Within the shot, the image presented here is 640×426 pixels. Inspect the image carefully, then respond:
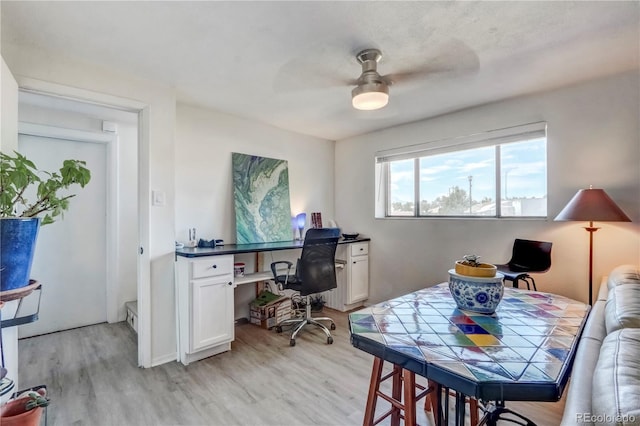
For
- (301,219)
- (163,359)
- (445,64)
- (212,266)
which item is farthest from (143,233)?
(445,64)

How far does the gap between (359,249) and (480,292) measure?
2.47 metres

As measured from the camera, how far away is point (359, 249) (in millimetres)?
3727

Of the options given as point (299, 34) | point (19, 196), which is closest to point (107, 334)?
point (19, 196)

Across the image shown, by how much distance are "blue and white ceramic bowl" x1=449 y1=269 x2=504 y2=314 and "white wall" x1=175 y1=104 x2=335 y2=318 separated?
2476 millimetres

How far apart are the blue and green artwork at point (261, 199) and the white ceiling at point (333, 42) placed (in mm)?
920

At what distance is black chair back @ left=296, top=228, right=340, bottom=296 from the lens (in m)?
2.75

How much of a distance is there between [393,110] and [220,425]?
2934 mm

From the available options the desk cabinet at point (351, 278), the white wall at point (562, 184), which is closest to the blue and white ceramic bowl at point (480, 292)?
the white wall at point (562, 184)

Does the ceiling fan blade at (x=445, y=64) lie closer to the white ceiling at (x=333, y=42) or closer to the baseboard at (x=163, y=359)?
the white ceiling at (x=333, y=42)

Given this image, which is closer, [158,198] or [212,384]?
[212,384]

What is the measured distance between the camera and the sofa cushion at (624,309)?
105 centimetres

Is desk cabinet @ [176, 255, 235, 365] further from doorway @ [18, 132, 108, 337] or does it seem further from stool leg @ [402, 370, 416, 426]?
stool leg @ [402, 370, 416, 426]

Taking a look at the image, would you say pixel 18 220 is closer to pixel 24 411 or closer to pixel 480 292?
pixel 24 411

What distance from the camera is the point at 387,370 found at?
2230 mm
